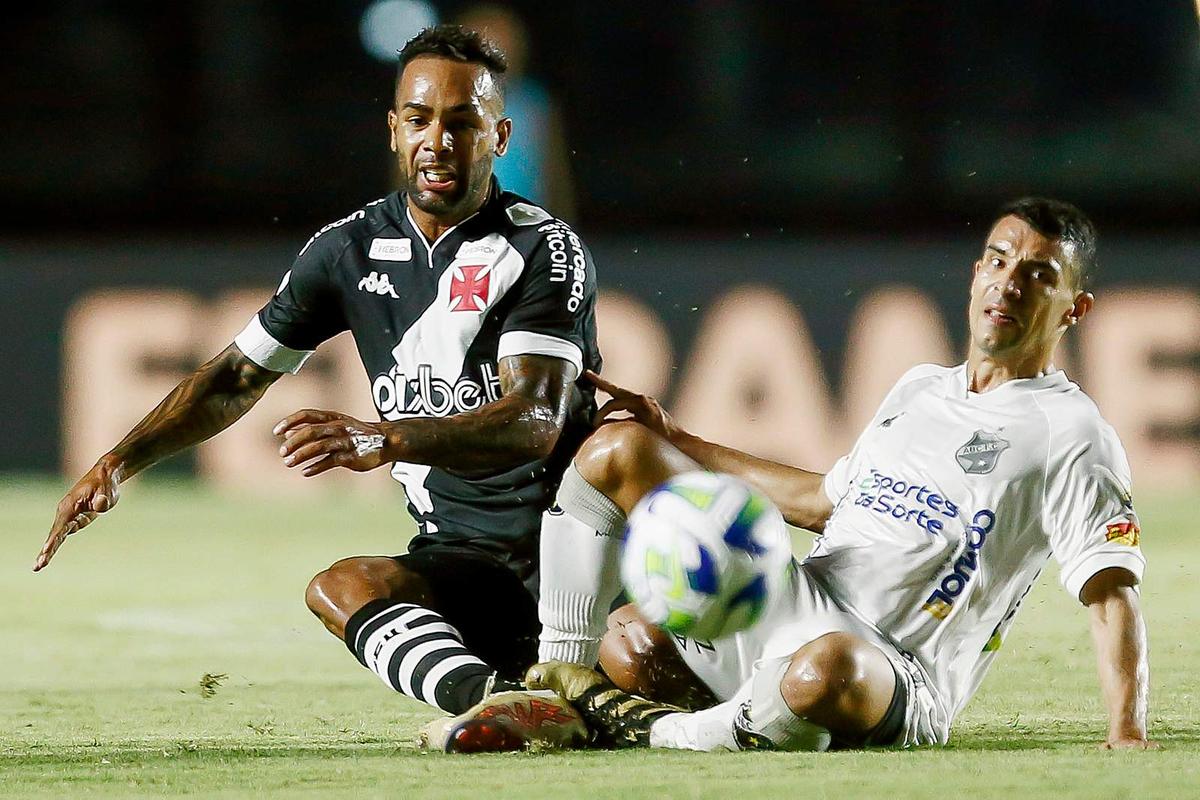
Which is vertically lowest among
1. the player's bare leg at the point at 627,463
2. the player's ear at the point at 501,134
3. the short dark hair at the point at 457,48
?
the player's bare leg at the point at 627,463

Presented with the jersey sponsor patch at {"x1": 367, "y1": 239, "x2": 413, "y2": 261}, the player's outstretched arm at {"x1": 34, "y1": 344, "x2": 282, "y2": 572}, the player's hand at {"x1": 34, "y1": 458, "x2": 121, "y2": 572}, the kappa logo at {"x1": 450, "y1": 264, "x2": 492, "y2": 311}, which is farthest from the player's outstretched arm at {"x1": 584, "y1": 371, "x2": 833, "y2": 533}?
the player's hand at {"x1": 34, "y1": 458, "x2": 121, "y2": 572}

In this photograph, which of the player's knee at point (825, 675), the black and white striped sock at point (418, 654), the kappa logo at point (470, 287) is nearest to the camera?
the player's knee at point (825, 675)

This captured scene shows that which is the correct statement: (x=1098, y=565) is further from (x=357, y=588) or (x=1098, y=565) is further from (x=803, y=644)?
(x=357, y=588)

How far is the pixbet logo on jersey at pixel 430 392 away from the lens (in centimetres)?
490

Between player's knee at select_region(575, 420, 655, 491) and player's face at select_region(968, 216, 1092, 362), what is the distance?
78 cm

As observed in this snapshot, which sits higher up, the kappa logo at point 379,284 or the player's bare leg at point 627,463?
the kappa logo at point 379,284

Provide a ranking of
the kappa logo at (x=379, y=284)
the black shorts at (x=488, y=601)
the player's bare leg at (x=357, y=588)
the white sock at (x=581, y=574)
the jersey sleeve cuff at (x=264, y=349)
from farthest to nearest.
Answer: the jersey sleeve cuff at (x=264, y=349) → the kappa logo at (x=379, y=284) → the black shorts at (x=488, y=601) → the player's bare leg at (x=357, y=588) → the white sock at (x=581, y=574)

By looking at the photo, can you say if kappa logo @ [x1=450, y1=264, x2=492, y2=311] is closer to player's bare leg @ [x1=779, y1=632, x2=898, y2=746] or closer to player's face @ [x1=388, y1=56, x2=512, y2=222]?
player's face @ [x1=388, y1=56, x2=512, y2=222]

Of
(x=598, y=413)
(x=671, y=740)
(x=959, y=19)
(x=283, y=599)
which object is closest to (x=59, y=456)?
(x=283, y=599)

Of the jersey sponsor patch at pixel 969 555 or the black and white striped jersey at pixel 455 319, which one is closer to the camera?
the jersey sponsor patch at pixel 969 555

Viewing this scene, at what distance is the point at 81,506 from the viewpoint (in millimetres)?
4559

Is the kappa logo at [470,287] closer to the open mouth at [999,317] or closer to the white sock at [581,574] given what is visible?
the white sock at [581,574]

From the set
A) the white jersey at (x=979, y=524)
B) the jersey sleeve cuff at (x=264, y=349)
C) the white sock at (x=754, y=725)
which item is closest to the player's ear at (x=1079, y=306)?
the white jersey at (x=979, y=524)

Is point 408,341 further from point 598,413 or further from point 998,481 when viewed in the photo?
point 998,481
